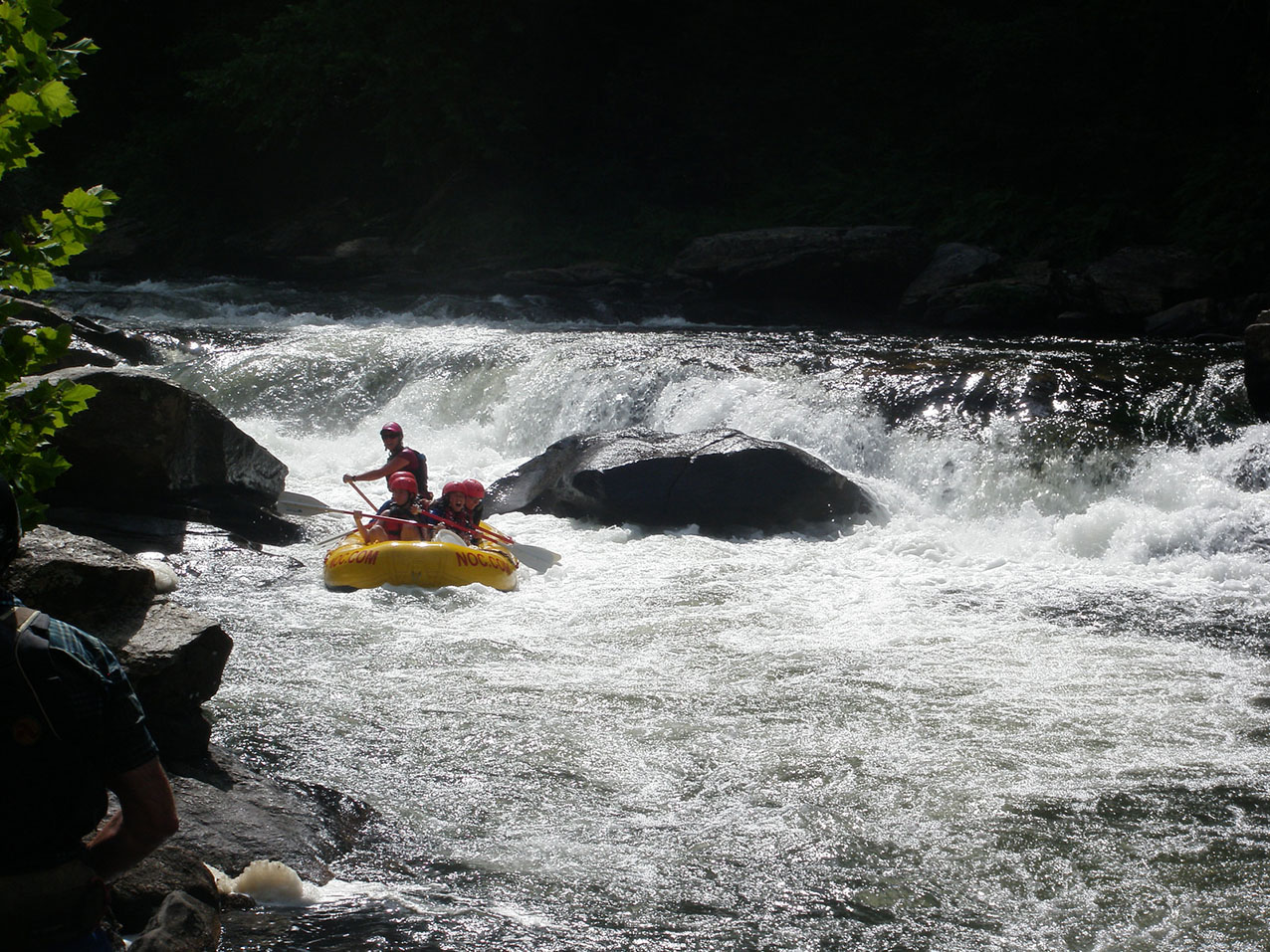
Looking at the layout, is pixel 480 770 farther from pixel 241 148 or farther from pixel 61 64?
pixel 241 148

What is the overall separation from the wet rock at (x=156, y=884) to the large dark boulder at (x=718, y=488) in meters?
6.17

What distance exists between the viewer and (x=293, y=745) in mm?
4777

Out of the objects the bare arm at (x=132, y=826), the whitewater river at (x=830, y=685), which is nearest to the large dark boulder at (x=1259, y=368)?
the whitewater river at (x=830, y=685)

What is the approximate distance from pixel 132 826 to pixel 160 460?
6903mm

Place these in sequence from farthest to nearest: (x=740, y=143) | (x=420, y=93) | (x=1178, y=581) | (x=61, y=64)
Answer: (x=740, y=143) → (x=420, y=93) → (x=1178, y=581) → (x=61, y=64)

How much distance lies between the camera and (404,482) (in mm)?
8195

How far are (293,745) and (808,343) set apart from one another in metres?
9.79

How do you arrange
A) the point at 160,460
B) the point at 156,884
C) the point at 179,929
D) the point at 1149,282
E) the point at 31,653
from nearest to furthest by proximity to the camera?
the point at 31,653, the point at 179,929, the point at 156,884, the point at 160,460, the point at 1149,282

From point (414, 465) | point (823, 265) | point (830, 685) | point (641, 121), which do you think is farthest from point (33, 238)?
point (641, 121)

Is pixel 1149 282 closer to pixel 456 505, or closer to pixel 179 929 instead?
pixel 456 505

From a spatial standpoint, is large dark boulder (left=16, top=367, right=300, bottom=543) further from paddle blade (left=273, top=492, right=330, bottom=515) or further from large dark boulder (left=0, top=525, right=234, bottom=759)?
large dark boulder (left=0, top=525, right=234, bottom=759)

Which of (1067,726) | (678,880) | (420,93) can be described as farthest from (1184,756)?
(420,93)

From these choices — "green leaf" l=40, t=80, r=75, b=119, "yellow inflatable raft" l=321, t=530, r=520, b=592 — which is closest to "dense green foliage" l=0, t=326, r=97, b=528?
"green leaf" l=40, t=80, r=75, b=119

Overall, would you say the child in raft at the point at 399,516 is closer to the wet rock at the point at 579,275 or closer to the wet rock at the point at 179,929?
the wet rock at the point at 179,929
